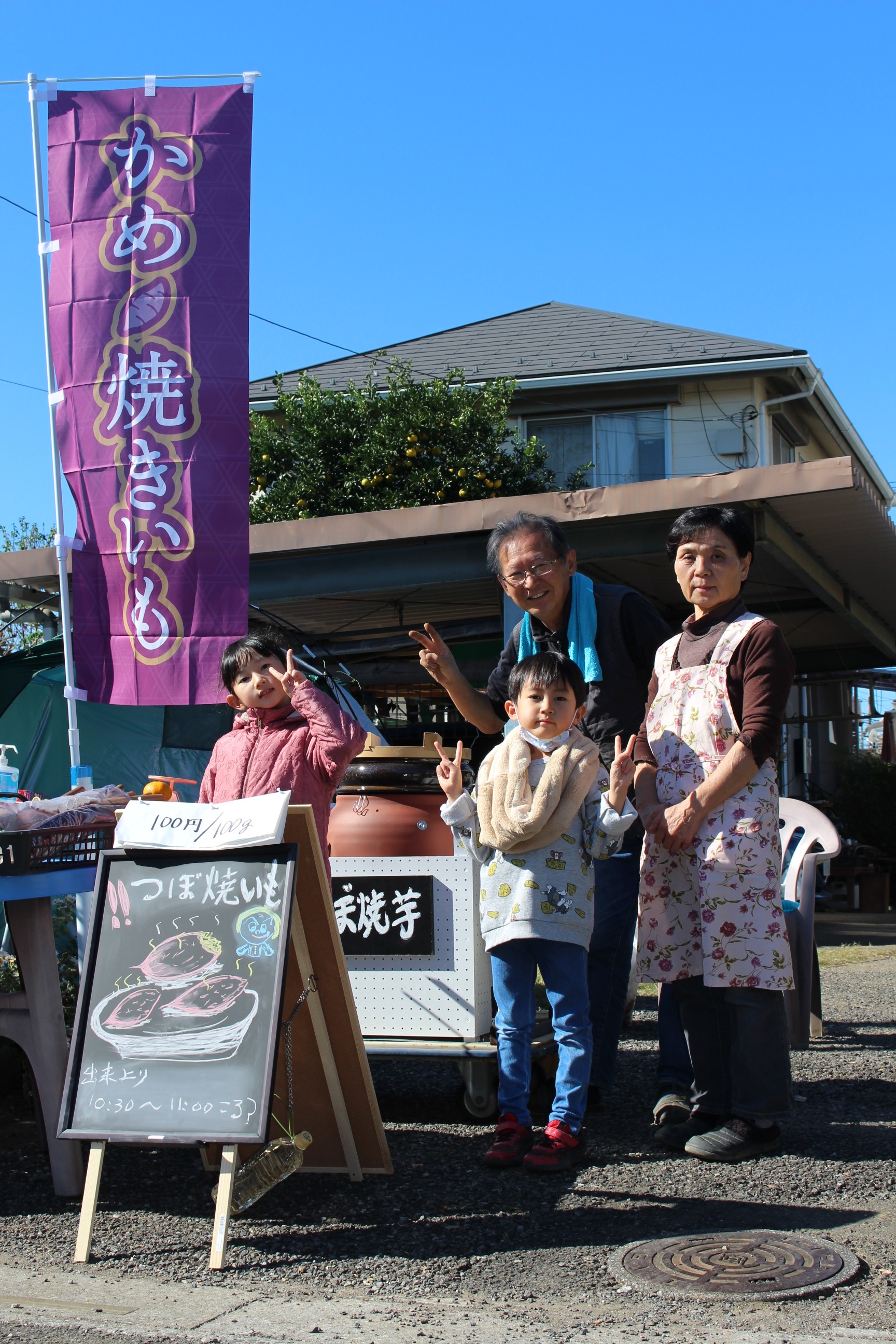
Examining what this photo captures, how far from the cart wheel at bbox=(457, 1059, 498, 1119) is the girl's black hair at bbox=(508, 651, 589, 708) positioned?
1258mm

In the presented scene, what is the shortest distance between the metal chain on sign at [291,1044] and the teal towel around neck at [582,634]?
1.31 m

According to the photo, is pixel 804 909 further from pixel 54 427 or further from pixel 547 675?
pixel 54 427

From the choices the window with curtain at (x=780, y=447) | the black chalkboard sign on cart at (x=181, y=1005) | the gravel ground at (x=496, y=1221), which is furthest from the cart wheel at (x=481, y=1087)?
the window with curtain at (x=780, y=447)

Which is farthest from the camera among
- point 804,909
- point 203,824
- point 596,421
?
point 596,421

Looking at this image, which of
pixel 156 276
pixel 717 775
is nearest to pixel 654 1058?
pixel 717 775

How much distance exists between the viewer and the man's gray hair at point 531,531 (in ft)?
13.1

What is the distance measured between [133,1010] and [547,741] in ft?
4.68

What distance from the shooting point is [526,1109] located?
353 centimetres

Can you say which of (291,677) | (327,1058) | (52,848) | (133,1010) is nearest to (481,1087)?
(327,1058)

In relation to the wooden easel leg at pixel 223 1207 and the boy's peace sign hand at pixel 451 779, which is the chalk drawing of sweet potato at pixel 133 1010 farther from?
the boy's peace sign hand at pixel 451 779

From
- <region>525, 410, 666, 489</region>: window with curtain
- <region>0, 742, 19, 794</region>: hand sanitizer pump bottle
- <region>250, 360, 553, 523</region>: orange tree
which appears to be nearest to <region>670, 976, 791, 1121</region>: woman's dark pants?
<region>0, 742, 19, 794</region>: hand sanitizer pump bottle

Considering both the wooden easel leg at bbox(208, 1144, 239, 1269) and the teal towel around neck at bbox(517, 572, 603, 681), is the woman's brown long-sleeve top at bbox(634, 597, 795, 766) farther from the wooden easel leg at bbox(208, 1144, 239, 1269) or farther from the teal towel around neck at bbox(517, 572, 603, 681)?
the wooden easel leg at bbox(208, 1144, 239, 1269)

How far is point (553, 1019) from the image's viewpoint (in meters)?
3.45

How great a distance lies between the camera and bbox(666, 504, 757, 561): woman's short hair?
12.1 feet
